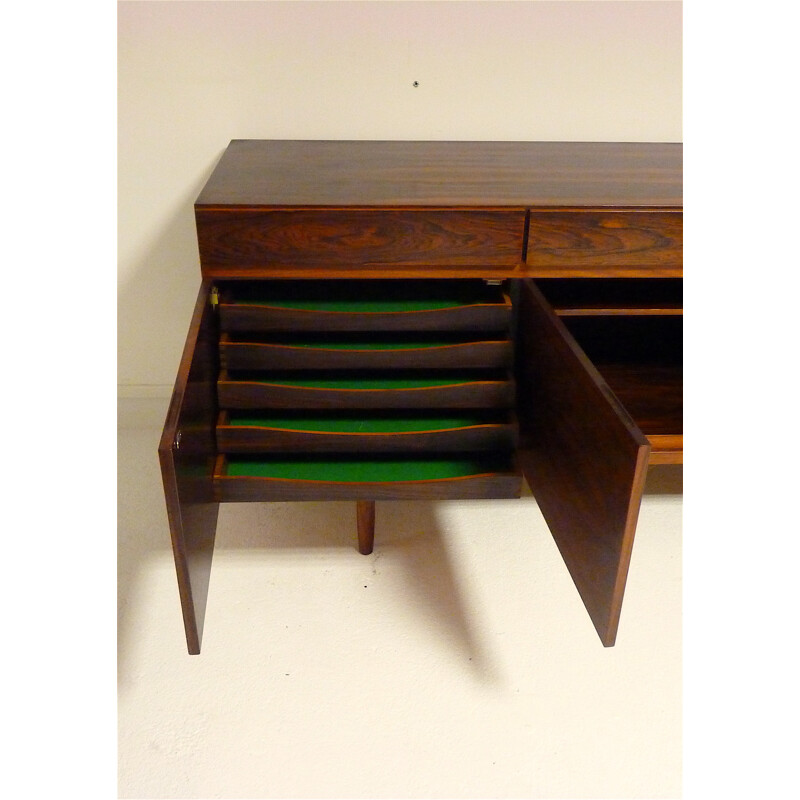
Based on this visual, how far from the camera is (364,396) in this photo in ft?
3.57

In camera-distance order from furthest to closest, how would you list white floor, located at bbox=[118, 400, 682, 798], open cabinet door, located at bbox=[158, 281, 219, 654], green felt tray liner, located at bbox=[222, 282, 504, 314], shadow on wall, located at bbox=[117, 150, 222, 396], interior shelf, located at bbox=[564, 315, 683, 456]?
shadow on wall, located at bbox=[117, 150, 222, 396] → interior shelf, located at bbox=[564, 315, 683, 456] → green felt tray liner, located at bbox=[222, 282, 504, 314] → white floor, located at bbox=[118, 400, 682, 798] → open cabinet door, located at bbox=[158, 281, 219, 654]

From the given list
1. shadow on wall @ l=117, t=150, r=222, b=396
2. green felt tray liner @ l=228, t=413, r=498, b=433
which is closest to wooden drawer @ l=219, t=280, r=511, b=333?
green felt tray liner @ l=228, t=413, r=498, b=433

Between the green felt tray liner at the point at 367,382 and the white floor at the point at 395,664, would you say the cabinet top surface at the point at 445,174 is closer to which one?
the green felt tray liner at the point at 367,382

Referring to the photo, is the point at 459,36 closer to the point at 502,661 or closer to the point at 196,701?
the point at 502,661

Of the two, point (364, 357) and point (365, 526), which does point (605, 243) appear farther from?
point (365, 526)

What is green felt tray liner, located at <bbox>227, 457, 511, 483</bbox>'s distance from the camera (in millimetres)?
1083

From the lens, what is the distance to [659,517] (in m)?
1.43

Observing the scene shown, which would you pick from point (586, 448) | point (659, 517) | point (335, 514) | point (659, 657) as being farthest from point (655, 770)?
point (335, 514)

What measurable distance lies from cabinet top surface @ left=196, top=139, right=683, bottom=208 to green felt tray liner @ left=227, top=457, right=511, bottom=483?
34cm

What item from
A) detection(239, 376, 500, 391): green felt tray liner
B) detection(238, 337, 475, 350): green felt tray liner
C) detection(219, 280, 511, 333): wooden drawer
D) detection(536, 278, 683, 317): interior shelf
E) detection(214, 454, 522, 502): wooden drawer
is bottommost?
detection(214, 454, 522, 502): wooden drawer

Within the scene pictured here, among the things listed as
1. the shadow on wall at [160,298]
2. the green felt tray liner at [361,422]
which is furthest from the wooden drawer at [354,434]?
the shadow on wall at [160,298]

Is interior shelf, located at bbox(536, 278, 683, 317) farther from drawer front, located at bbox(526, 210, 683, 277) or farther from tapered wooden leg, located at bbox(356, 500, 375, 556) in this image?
tapered wooden leg, located at bbox(356, 500, 375, 556)

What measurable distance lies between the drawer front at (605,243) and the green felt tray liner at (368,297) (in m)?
0.11

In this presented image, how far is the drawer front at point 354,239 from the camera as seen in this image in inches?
41.6
